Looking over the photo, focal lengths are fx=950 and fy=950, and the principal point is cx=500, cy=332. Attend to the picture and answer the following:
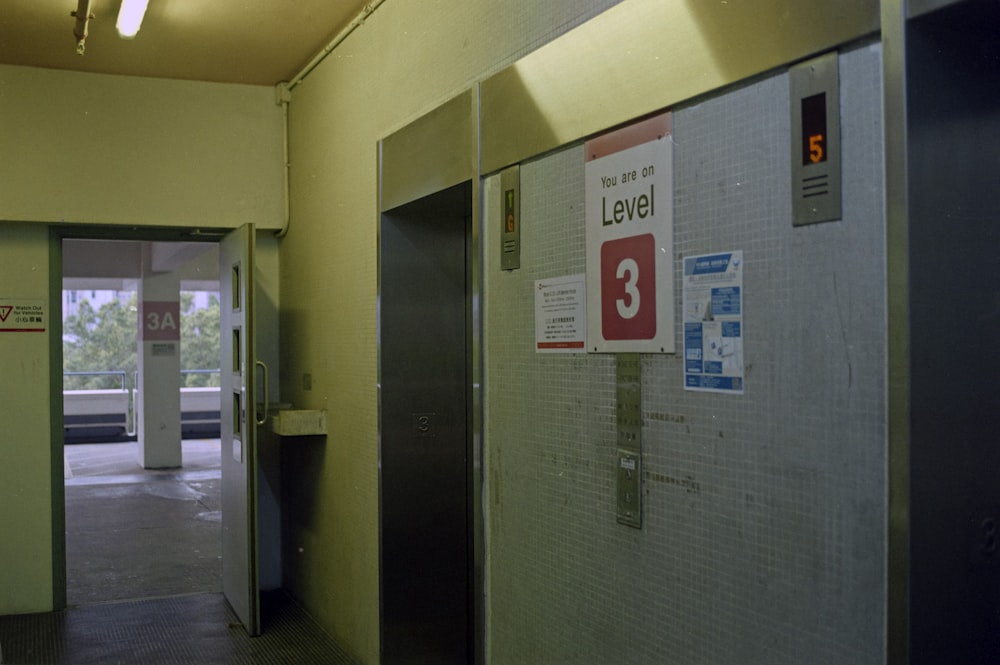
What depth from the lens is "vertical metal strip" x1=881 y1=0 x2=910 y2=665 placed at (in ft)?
4.67

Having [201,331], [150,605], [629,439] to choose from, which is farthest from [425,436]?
[201,331]

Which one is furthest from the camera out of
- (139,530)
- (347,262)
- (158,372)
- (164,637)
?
(158,372)

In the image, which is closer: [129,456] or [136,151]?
[136,151]

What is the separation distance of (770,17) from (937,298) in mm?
588

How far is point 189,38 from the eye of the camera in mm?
4297

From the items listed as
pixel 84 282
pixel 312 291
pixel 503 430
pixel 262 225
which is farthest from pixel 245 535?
pixel 84 282

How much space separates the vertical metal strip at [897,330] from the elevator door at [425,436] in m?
2.28

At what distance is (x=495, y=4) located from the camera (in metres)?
2.80

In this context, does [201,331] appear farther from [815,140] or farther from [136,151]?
[815,140]

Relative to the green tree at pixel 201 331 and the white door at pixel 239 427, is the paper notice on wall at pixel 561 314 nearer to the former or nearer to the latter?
the white door at pixel 239 427

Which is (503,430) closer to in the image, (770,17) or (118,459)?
(770,17)

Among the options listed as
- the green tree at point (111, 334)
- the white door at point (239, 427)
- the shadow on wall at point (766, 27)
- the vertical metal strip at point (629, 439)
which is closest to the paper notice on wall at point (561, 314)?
the vertical metal strip at point (629, 439)

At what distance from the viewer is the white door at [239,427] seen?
14.9 ft

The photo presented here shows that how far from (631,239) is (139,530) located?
6.15 meters
